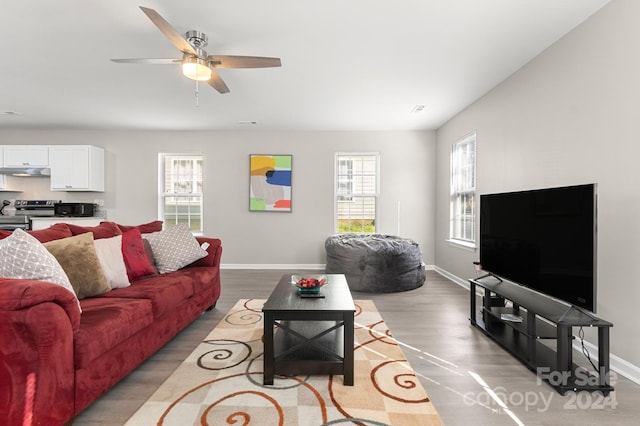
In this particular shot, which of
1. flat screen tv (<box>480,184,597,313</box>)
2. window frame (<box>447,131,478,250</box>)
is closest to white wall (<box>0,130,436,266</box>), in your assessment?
window frame (<box>447,131,478,250</box>)

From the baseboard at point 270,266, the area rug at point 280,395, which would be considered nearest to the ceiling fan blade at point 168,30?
the area rug at point 280,395

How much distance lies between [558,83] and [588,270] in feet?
5.75

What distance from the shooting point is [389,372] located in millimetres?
2066

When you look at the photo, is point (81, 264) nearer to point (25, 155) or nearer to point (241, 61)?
point (241, 61)

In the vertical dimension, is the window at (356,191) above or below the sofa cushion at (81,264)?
above

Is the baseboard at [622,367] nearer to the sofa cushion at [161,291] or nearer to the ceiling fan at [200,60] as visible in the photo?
the sofa cushion at [161,291]

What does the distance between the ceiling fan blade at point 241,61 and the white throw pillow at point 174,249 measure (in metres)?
1.69

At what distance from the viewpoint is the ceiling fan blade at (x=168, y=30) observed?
71.4 inches

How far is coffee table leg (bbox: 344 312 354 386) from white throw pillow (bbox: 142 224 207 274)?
6.29 feet

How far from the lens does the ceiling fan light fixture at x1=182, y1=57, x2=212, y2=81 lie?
242cm

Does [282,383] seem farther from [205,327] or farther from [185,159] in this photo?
[185,159]

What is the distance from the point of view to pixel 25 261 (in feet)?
5.43

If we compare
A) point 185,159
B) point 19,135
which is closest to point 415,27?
point 185,159

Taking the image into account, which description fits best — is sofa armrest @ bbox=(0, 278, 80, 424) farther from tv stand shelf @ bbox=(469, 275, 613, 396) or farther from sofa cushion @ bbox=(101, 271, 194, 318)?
tv stand shelf @ bbox=(469, 275, 613, 396)
